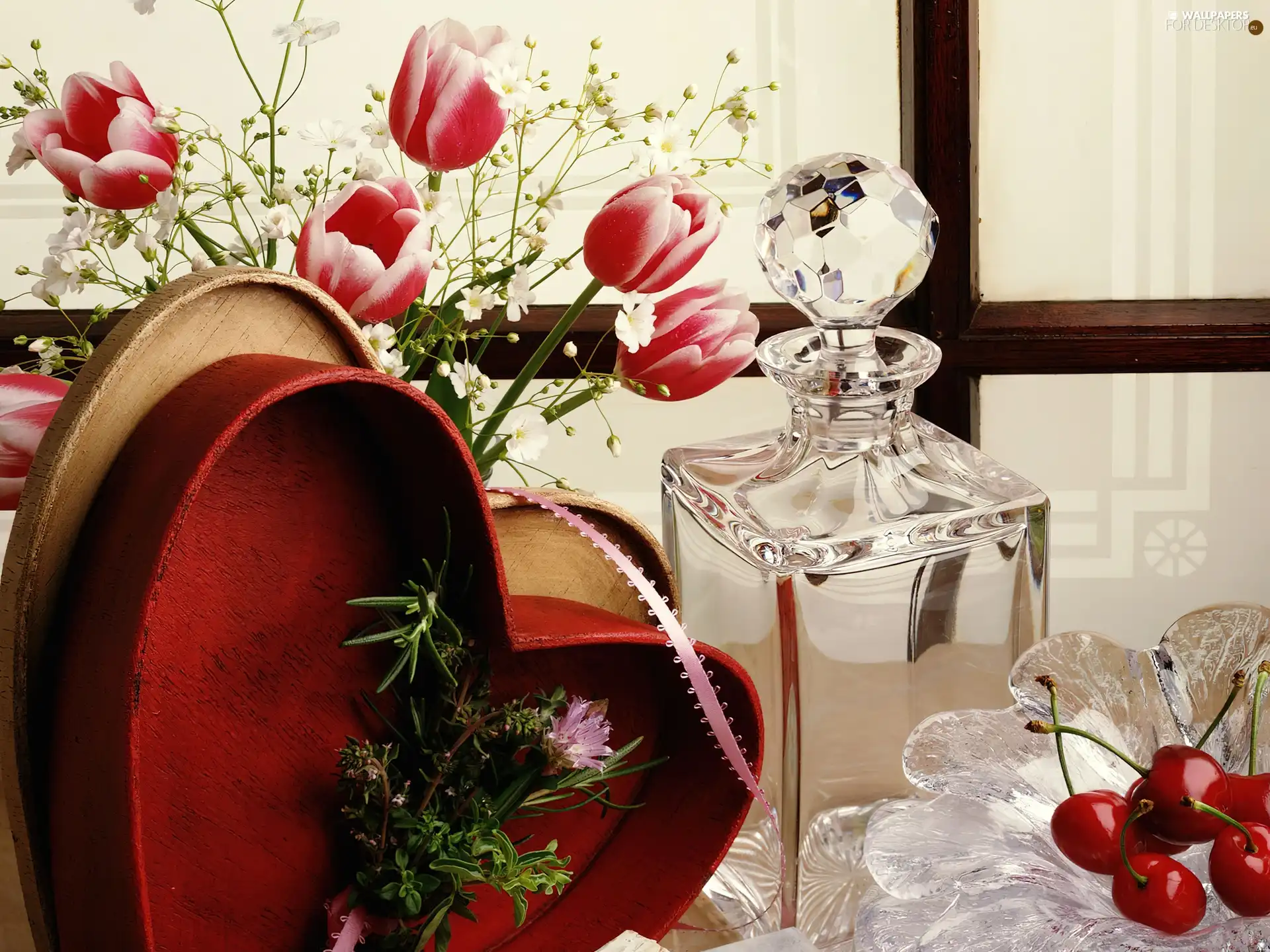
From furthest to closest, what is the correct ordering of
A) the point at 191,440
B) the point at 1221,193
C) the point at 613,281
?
1. the point at 1221,193
2. the point at 613,281
3. the point at 191,440

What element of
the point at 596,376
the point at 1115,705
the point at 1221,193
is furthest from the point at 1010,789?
the point at 1221,193

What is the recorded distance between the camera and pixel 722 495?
1.63 feet

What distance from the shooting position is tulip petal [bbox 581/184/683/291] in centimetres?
42

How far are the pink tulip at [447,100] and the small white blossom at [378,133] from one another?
4 cm

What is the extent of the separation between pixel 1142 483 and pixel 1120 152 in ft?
0.77

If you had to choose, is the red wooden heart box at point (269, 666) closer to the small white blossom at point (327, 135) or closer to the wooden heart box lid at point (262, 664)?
the wooden heart box lid at point (262, 664)

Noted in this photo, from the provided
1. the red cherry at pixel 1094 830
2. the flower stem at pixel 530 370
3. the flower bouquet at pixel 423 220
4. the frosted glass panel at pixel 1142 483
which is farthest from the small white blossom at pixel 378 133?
the frosted glass panel at pixel 1142 483

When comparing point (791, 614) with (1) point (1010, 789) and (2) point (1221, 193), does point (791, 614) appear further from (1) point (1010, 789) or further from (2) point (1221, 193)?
(2) point (1221, 193)

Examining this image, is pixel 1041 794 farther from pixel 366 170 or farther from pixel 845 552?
pixel 366 170

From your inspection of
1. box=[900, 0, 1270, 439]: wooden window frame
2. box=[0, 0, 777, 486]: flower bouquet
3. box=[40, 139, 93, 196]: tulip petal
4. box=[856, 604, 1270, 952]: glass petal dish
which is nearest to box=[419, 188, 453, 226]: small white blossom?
box=[0, 0, 777, 486]: flower bouquet

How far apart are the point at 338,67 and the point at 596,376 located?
16.4 inches

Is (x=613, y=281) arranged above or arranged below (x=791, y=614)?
above

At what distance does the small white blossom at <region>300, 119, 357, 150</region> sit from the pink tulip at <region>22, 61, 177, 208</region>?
0.05 metres

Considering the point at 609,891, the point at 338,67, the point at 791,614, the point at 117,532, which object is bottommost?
the point at 609,891
